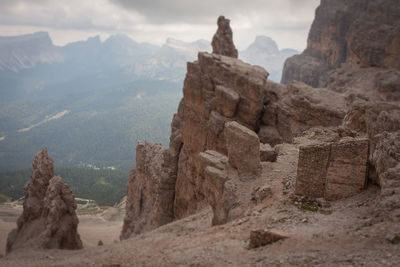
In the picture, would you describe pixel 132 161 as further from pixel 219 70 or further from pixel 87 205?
pixel 219 70

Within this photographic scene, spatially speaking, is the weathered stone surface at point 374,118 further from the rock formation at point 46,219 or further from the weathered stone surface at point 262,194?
the rock formation at point 46,219

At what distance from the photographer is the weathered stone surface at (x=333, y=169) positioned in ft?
50.5

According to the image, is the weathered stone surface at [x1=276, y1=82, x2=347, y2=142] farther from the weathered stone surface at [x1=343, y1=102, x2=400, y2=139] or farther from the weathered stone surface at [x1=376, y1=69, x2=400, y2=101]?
the weathered stone surface at [x1=376, y1=69, x2=400, y2=101]

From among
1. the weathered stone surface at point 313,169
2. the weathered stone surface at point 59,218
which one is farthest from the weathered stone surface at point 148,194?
the weathered stone surface at point 313,169

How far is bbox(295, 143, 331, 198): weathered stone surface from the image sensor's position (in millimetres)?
16250

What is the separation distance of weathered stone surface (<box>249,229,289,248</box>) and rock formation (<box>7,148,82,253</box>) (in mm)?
24483

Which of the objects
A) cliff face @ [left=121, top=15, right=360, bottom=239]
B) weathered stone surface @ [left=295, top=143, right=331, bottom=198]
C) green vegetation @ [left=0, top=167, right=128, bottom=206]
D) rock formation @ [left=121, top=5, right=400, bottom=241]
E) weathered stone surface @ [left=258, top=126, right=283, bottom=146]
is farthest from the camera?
green vegetation @ [left=0, top=167, right=128, bottom=206]

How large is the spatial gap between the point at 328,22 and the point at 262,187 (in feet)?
329

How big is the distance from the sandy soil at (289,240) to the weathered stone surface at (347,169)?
52cm

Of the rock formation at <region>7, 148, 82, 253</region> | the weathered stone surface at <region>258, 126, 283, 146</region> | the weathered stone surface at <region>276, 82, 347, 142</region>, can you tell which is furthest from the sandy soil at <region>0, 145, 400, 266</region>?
the weathered stone surface at <region>258, 126, 283, 146</region>

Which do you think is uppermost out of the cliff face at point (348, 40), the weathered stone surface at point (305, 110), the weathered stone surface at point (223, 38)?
the cliff face at point (348, 40)

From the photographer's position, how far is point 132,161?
628ft

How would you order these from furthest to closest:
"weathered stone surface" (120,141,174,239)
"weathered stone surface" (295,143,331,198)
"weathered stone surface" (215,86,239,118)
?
"weathered stone surface" (120,141,174,239) < "weathered stone surface" (215,86,239,118) < "weathered stone surface" (295,143,331,198)

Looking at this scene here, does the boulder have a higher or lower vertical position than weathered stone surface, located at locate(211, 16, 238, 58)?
lower
